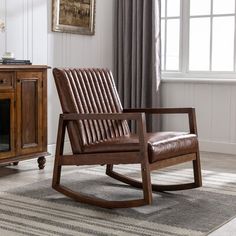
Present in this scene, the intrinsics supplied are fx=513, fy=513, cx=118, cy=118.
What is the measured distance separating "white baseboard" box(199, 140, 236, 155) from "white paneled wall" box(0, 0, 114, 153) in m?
1.31

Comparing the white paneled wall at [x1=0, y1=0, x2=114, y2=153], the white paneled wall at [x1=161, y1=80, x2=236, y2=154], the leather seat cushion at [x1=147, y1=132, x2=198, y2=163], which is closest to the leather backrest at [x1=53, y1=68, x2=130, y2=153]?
the leather seat cushion at [x1=147, y1=132, x2=198, y2=163]

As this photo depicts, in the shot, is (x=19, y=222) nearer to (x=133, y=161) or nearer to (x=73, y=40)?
(x=133, y=161)

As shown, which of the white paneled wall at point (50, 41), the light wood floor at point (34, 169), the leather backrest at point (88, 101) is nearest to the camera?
the leather backrest at point (88, 101)

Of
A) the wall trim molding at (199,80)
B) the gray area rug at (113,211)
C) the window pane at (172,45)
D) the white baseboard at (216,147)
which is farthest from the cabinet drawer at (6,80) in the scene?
the window pane at (172,45)

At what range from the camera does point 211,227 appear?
8.64 ft

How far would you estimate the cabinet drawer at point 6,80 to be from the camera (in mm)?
3740

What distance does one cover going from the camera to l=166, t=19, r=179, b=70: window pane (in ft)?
17.5

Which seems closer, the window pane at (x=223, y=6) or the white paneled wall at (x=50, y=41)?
the white paneled wall at (x=50, y=41)

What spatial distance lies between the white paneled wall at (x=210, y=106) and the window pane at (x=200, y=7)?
2.33ft

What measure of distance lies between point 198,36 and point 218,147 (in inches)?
44.9

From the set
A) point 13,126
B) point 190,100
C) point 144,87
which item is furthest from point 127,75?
point 13,126

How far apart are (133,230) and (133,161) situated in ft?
1.59

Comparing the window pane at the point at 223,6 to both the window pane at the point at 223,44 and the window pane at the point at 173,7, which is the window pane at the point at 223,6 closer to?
the window pane at the point at 223,44

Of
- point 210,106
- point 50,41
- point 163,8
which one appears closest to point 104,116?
point 50,41
